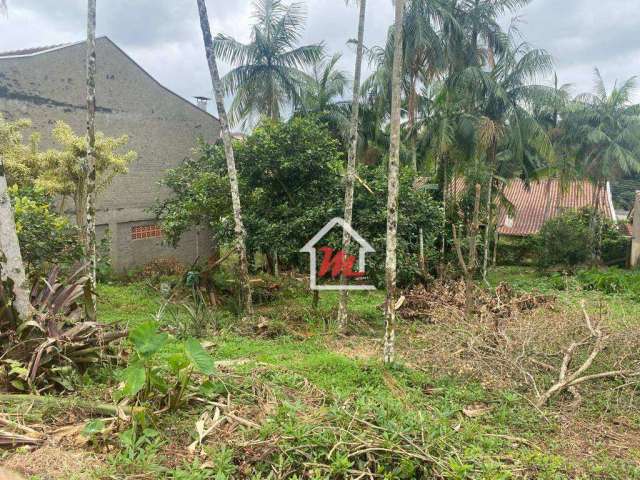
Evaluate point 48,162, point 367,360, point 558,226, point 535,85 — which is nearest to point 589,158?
point 558,226

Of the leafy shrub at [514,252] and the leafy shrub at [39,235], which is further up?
the leafy shrub at [39,235]

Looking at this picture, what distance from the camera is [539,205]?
93.8ft

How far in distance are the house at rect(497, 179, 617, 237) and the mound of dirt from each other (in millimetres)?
12548

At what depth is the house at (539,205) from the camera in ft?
80.2

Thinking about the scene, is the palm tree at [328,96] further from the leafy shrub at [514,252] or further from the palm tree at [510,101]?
the leafy shrub at [514,252]

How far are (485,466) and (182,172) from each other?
12.3 m

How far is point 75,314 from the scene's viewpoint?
20.8 ft

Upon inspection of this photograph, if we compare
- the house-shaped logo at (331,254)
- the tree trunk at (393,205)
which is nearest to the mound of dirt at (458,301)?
the house-shaped logo at (331,254)

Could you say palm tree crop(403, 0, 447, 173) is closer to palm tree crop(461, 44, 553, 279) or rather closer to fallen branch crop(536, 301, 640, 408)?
palm tree crop(461, 44, 553, 279)

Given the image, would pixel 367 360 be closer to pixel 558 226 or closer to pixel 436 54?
pixel 436 54

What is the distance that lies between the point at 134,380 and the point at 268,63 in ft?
50.2

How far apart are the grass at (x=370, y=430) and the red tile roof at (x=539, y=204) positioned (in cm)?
1861

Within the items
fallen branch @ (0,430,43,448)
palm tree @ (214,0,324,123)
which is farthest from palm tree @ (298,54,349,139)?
fallen branch @ (0,430,43,448)

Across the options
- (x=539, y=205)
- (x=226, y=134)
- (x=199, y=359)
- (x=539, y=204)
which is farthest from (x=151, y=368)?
(x=539, y=204)
